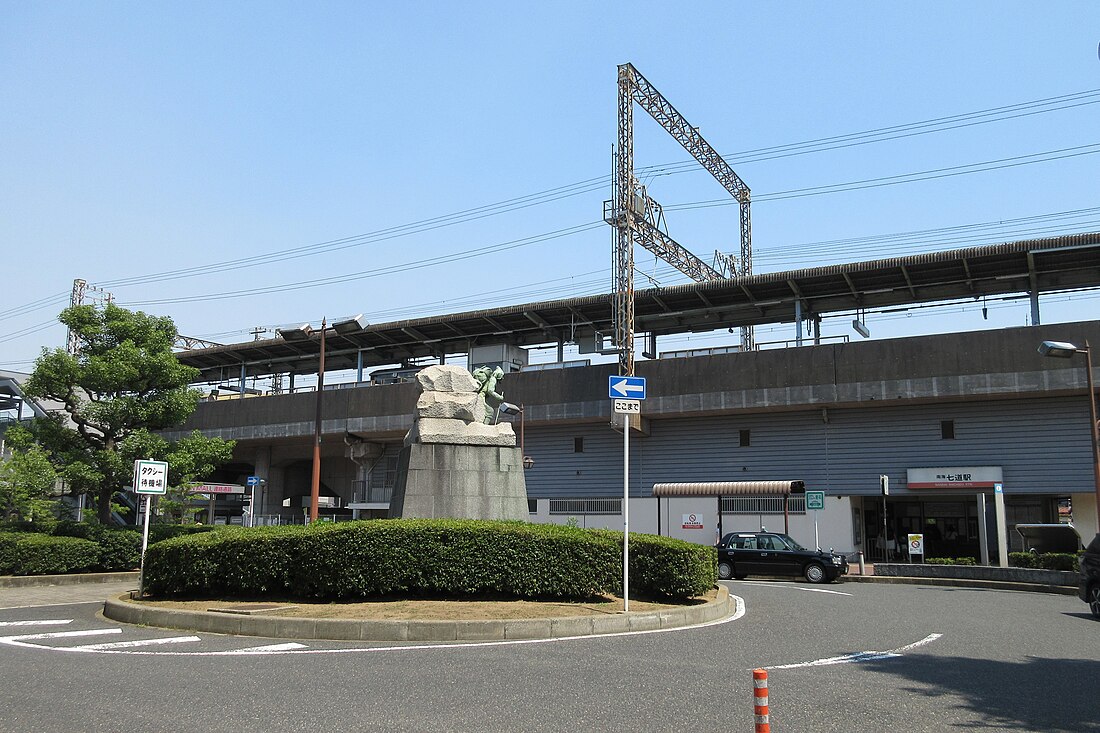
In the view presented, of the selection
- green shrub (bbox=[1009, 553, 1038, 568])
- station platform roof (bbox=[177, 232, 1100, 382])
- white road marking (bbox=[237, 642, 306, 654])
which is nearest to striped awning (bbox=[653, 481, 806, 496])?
green shrub (bbox=[1009, 553, 1038, 568])

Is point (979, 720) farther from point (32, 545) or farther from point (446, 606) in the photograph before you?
point (32, 545)

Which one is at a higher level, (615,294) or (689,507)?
(615,294)

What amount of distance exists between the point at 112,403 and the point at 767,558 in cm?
1810

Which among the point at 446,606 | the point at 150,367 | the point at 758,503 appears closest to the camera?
the point at 446,606

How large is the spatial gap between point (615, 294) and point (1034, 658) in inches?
1042

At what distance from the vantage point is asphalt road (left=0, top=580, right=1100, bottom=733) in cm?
630

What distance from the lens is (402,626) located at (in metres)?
10.1

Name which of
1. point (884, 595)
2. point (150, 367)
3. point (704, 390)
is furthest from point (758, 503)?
point (150, 367)

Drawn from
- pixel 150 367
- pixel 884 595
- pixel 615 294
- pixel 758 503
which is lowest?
pixel 884 595

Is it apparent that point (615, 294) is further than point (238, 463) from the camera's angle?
No

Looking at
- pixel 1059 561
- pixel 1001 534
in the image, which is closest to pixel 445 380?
pixel 1059 561

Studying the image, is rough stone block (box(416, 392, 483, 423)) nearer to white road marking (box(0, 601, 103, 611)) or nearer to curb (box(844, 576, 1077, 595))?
white road marking (box(0, 601, 103, 611))

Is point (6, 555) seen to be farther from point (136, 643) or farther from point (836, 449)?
point (836, 449)

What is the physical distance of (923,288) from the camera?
34844 mm
